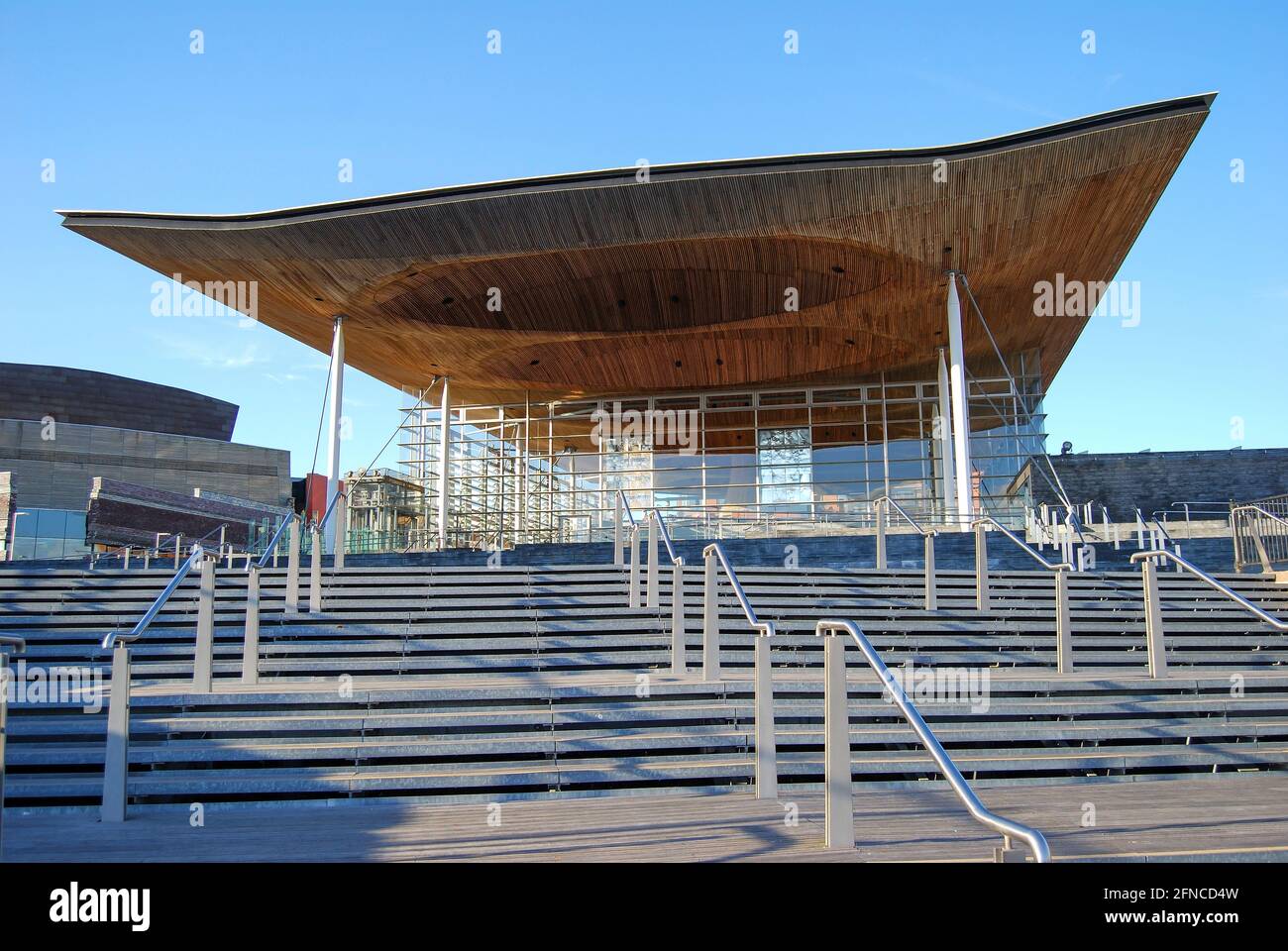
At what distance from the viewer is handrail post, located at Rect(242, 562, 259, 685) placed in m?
8.78

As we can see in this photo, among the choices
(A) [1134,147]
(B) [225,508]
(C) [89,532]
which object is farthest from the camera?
(B) [225,508]

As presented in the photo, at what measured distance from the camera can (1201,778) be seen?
711 cm

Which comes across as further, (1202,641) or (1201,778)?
(1202,641)

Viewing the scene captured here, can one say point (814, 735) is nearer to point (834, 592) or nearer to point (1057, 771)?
point (1057, 771)

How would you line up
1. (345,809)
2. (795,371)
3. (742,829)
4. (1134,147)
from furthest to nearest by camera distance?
(795,371) → (1134,147) → (345,809) → (742,829)

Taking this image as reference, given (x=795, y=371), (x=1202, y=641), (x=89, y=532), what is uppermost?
(x=795, y=371)

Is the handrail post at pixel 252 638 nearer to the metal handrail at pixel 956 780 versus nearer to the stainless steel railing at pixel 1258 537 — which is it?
the metal handrail at pixel 956 780

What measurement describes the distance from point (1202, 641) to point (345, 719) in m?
8.12

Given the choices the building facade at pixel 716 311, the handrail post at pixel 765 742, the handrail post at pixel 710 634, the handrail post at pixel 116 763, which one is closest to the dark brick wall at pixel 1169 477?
the building facade at pixel 716 311

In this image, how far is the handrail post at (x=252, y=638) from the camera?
8.78m

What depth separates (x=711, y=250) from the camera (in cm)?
2289

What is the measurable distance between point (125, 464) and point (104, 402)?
8.64 metres

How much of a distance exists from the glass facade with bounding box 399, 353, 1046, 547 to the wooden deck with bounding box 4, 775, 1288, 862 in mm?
21744
